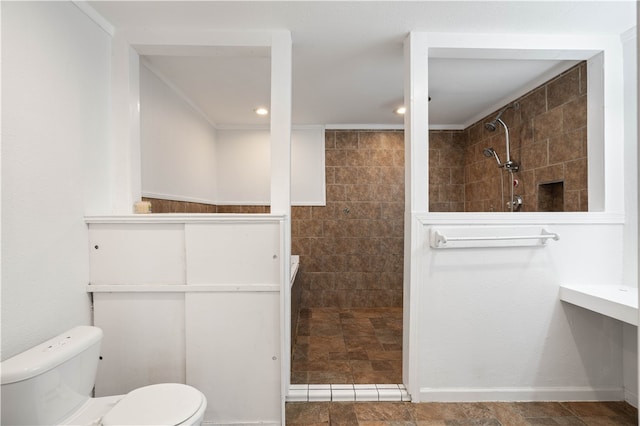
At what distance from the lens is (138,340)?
1626 millimetres

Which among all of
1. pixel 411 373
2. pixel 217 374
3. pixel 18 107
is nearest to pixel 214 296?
pixel 217 374

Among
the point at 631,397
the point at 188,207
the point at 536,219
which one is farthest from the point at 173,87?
the point at 631,397

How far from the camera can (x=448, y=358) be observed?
1867mm

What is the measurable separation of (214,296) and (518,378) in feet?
6.38

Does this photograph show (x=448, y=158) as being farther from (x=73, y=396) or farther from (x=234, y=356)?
(x=73, y=396)

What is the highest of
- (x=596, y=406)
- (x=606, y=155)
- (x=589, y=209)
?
(x=606, y=155)

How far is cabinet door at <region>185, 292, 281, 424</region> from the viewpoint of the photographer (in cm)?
162

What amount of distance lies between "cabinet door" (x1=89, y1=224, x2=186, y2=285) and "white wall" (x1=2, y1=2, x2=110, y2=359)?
0.06 meters

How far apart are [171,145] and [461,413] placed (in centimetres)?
289

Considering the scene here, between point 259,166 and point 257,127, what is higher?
point 257,127

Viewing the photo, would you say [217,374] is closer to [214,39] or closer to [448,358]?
[448,358]

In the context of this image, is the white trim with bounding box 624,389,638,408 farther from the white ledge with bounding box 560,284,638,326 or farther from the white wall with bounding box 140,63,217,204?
the white wall with bounding box 140,63,217,204

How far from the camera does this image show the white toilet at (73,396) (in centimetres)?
107

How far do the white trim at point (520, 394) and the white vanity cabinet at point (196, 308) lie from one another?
42.0 inches
